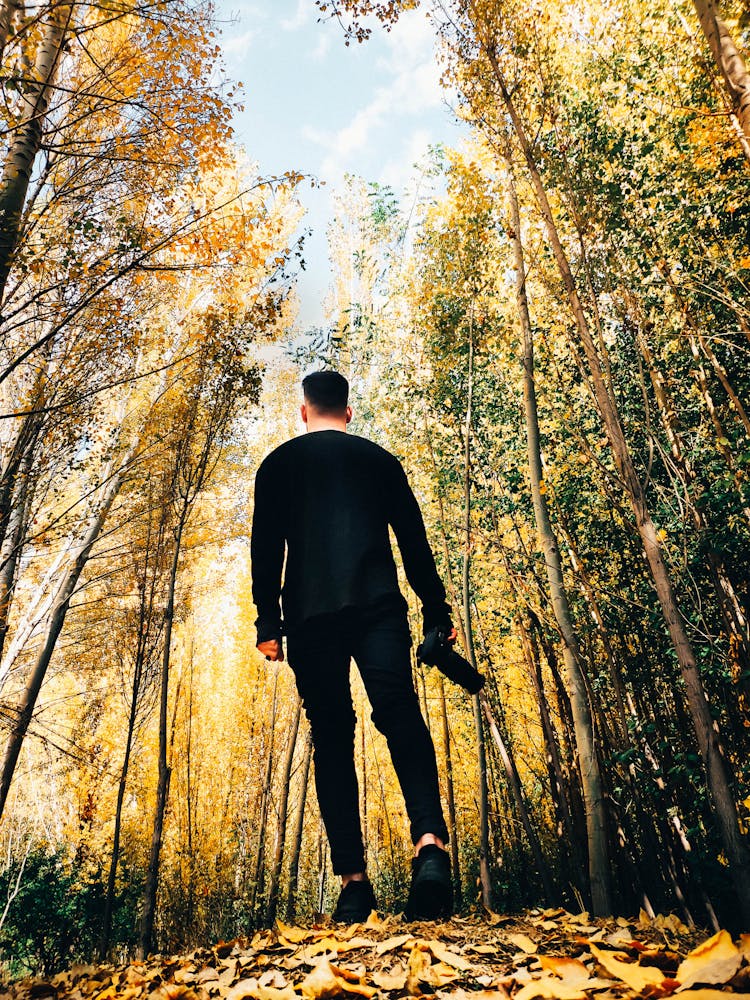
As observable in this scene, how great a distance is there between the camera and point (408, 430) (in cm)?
1084

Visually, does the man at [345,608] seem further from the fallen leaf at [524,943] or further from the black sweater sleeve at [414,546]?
the fallen leaf at [524,943]

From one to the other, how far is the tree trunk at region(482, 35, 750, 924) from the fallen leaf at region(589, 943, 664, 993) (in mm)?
4643

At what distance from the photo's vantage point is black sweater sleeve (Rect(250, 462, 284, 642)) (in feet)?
7.52

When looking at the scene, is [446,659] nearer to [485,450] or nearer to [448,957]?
[448,957]

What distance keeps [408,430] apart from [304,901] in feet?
49.8

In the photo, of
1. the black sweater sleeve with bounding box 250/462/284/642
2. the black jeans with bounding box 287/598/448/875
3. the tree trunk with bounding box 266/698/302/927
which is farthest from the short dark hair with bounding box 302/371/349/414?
the tree trunk with bounding box 266/698/302/927

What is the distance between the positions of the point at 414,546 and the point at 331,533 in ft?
1.31

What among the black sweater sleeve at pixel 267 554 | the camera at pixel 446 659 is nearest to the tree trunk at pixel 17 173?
the black sweater sleeve at pixel 267 554

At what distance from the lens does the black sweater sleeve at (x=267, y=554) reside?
2291 millimetres

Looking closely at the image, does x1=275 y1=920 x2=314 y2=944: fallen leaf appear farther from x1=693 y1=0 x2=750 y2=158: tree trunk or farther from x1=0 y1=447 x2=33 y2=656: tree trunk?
x1=693 y1=0 x2=750 y2=158: tree trunk

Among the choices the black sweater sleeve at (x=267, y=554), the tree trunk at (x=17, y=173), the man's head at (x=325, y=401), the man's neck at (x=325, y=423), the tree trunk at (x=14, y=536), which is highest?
the tree trunk at (x=17, y=173)

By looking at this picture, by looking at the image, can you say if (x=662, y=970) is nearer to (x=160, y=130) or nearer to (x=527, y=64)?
(x=160, y=130)

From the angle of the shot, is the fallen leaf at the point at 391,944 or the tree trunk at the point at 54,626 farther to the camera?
the tree trunk at the point at 54,626

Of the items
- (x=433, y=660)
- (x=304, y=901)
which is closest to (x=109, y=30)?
(x=433, y=660)
